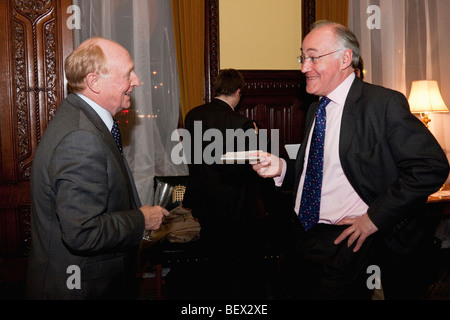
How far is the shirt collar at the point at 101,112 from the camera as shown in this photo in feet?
5.21

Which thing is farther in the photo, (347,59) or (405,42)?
(405,42)

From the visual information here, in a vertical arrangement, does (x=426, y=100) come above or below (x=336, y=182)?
above

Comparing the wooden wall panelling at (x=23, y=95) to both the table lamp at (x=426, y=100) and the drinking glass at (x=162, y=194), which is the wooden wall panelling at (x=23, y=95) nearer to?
the drinking glass at (x=162, y=194)

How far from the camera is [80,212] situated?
1324mm

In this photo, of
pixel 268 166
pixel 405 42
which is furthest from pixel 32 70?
pixel 405 42

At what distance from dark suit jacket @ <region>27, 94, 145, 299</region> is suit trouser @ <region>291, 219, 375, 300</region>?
79 cm

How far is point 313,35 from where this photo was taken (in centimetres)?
183

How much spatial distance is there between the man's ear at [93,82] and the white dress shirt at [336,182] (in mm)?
1034

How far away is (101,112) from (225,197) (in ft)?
4.87

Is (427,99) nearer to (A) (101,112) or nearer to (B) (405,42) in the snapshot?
(B) (405,42)

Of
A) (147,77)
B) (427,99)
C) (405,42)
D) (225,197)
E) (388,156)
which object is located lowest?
(225,197)

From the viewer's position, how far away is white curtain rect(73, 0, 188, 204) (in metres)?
3.62

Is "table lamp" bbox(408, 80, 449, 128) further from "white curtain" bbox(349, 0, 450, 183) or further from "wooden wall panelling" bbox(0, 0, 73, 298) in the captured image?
"wooden wall panelling" bbox(0, 0, 73, 298)
